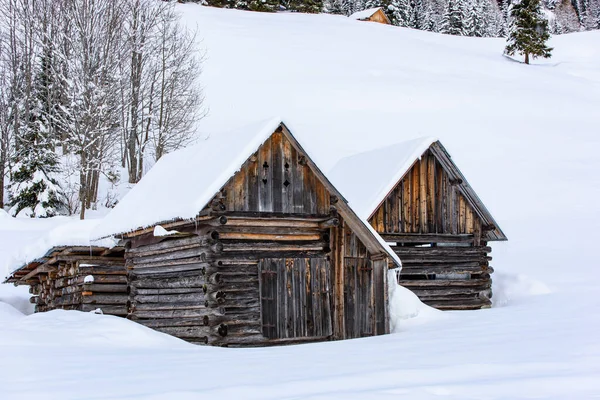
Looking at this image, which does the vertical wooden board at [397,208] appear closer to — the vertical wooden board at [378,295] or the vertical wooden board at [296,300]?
the vertical wooden board at [378,295]

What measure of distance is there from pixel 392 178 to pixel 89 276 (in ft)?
28.3

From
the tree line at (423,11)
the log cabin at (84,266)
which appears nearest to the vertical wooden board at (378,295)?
the log cabin at (84,266)

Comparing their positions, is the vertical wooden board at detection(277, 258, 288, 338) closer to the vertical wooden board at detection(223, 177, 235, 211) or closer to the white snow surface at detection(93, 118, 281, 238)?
the vertical wooden board at detection(223, 177, 235, 211)

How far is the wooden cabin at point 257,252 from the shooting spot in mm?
14414

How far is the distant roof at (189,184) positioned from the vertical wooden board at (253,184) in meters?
0.42

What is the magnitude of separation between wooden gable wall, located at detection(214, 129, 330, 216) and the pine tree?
49.8 m

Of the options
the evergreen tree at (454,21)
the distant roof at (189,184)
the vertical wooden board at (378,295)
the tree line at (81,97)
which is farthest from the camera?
the evergreen tree at (454,21)

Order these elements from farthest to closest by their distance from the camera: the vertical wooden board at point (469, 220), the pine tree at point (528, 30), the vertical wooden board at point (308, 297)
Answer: the pine tree at point (528, 30) < the vertical wooden board at point (469, 220) < the vertical wooden board at point (308, 297)

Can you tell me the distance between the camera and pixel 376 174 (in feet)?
64.5

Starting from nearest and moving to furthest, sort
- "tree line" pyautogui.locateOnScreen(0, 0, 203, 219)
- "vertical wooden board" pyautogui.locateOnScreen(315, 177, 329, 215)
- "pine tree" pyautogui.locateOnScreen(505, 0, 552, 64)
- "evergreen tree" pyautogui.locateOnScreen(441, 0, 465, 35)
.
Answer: "vertical wooden board" pyautogui.locateOnScreen(315, 177, 329, 215), "tree line" pyautogui.locateOnScreen(0, 0, 203, 219), "pine tree" pyautogui.locateOnScreen(505, 0, 552, 64), "evergreen tree" pyautogui.locateOnScreen(441, 0, 465, 35)

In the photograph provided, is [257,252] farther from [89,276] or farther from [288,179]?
[89,276]

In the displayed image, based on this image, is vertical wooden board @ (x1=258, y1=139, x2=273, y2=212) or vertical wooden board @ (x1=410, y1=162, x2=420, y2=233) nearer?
vertical wooden board @ (x1=258, y1=139, x2=273, y2=212)

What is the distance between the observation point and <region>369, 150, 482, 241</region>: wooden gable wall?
62.6 feet

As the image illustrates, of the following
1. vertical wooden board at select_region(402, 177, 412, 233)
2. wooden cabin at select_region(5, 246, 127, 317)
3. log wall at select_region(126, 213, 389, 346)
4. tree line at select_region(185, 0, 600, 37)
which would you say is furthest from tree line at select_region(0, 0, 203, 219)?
tree line at select_region(185, 0, 600, 37)
